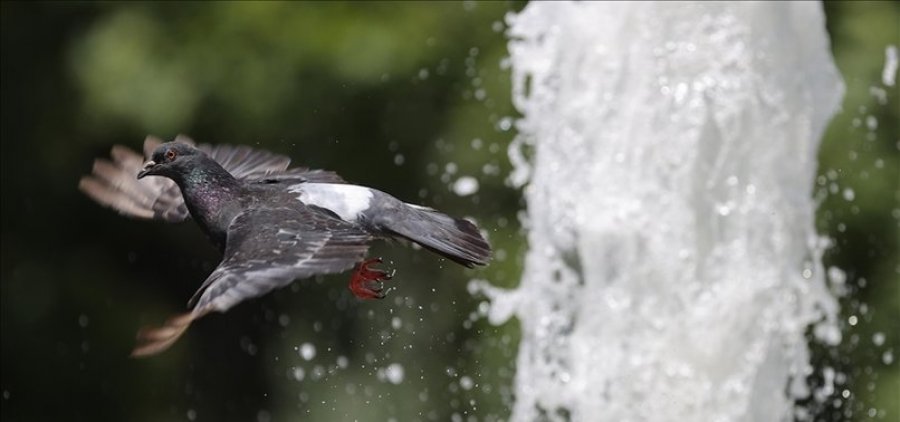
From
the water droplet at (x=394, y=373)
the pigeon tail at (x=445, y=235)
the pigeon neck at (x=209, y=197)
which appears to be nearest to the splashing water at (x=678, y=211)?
the water droplet at (x=394, y=373)

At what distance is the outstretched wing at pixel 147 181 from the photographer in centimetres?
346

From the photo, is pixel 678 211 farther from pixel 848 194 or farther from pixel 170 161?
pixel 170 161

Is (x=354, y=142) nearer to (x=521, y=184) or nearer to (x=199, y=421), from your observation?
(x=521, y=184)

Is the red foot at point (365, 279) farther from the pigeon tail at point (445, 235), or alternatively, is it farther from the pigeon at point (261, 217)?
the pigeon tail at point (445, 235)

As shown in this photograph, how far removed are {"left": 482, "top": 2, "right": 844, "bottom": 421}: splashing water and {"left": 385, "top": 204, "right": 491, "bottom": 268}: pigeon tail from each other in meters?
1.43

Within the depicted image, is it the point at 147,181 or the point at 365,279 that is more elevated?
the point at 147,181

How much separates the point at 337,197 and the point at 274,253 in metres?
0.40

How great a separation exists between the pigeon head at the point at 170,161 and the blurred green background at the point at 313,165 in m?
2.41

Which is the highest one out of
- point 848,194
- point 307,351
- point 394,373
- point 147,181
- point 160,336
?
point 160,336

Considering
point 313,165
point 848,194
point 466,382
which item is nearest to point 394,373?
point 466,382

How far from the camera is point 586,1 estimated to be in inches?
198

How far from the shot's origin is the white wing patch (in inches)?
127

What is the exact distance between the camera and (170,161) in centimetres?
307

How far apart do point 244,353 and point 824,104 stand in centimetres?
267
